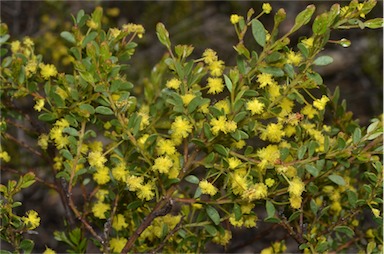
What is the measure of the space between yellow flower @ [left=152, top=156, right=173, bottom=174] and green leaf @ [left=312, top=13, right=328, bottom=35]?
298 mm

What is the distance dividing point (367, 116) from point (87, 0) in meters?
1.68

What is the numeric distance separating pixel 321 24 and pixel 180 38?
1.99 metres

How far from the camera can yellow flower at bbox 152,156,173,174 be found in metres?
0.86

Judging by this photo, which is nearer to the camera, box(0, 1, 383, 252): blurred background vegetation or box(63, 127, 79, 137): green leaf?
box(63, 127, 79, 137): green leaf

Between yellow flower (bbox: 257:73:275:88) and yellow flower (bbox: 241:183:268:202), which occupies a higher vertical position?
yellow flower (bbox: 257:73:275:88)

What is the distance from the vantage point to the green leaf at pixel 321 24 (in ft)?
2.72

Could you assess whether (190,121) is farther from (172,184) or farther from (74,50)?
(74,50)

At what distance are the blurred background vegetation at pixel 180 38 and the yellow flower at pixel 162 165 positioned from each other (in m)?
1.24

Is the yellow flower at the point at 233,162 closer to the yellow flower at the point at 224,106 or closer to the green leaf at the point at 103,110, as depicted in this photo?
the yellow flower at the point at 224,106

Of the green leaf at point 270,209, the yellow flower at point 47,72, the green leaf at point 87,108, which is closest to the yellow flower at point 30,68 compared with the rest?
the yellow flower at point 47,72

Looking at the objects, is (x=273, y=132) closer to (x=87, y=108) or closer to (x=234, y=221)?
(x=234, y=221)

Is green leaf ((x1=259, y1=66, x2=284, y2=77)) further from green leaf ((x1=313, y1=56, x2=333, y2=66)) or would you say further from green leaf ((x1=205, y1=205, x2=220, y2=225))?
green leaf ((x1=205, y1=205, x2=220, y2=225))

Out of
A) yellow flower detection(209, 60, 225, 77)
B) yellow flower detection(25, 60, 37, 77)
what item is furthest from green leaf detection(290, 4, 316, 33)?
yellow flower detection(25, 60, 37, 77)

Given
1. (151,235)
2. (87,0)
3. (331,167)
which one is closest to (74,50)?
(151,235)
